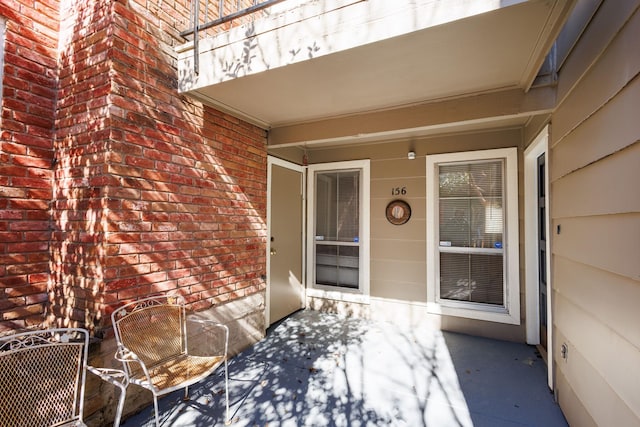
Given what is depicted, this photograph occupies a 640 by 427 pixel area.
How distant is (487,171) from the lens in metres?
3.83

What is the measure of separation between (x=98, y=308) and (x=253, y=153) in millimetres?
2087

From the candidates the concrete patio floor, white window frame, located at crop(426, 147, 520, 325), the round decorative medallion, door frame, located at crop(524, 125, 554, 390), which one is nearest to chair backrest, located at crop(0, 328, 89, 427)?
the concrete patio floor

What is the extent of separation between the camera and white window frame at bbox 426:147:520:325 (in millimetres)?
3613

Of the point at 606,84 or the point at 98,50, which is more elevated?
the point at 98,50

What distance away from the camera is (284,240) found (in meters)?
4.28

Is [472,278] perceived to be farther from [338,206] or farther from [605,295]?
[605,295]

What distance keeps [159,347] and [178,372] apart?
0.32m

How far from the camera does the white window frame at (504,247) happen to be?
11.9ft

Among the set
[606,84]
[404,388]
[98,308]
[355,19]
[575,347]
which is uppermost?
[355,19]

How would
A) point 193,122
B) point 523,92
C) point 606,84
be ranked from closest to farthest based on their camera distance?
point 606,84 < point 523,92 < point 193,122

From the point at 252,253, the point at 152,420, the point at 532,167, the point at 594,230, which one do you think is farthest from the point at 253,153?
the point at 532,167

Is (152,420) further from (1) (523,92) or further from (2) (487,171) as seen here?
(2) (487,171)

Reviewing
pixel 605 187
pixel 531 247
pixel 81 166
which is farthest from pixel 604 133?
pixel 81 166

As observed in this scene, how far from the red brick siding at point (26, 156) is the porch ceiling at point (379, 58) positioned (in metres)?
0.97
